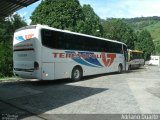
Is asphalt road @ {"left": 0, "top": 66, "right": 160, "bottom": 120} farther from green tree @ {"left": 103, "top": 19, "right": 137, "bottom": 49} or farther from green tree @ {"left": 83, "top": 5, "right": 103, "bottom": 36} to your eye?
green tree @ {"left": 103, "top": 19, "right": 137, "bottom": 49}

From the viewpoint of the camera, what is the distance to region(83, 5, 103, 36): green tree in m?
41.6

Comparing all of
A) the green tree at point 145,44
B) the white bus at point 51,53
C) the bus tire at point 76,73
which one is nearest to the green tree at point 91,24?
the white bus at point 51,53

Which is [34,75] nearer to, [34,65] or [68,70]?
[34,65]

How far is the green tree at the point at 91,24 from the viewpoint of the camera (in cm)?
4159

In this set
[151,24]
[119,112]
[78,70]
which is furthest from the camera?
[151,24]

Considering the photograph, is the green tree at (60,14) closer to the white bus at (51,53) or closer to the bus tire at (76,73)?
the white bus at (51,53)

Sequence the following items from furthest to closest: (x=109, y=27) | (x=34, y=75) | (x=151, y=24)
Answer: (x=151, y=24) → (x=109, y=27) → (x=34, y=75)

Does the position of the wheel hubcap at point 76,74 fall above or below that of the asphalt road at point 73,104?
above

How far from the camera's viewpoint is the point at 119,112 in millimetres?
9570

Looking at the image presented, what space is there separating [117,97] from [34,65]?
581cm

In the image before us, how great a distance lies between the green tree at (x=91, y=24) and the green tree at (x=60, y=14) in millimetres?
1999

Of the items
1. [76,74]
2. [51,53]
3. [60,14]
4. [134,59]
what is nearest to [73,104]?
[51,53]

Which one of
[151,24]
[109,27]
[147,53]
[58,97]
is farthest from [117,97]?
[151,24]

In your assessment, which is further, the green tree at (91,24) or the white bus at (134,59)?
the green tree at (91,24)
